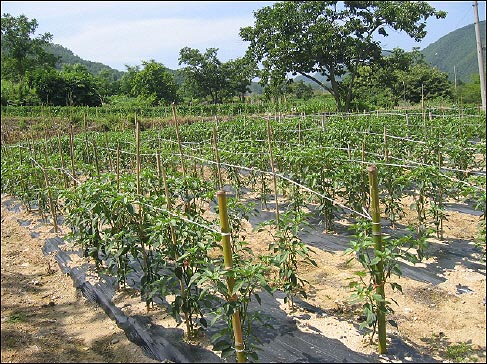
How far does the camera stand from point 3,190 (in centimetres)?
927

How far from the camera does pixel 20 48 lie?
117 feet

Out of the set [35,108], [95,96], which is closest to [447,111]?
[35,108]

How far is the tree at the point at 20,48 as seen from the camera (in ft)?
114

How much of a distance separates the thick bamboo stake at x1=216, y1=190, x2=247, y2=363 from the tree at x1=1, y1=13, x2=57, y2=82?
36710 millimetres

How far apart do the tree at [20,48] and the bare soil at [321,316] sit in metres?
34.7

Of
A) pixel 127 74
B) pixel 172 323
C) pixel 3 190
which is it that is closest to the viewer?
pixel 172 323

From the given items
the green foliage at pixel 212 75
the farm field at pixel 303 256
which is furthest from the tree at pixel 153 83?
the farm field at pixel 303 256

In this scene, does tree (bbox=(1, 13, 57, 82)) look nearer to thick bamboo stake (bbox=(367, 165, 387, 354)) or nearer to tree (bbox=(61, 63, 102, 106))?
tree (bbox=(61, 63, 102, 106))

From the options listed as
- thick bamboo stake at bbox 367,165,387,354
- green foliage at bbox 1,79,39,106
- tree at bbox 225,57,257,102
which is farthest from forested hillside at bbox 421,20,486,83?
thick bamboo stake at bbox 367,165,387,354

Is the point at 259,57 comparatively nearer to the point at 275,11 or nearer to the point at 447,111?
the point at 275,11

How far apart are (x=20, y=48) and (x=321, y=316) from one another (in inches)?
1532

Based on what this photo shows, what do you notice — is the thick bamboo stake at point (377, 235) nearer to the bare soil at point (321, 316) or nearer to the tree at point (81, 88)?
the bare soil at point (321, 316)

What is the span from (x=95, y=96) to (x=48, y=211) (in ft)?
76.2

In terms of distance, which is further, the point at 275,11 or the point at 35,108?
the point at 35,108
